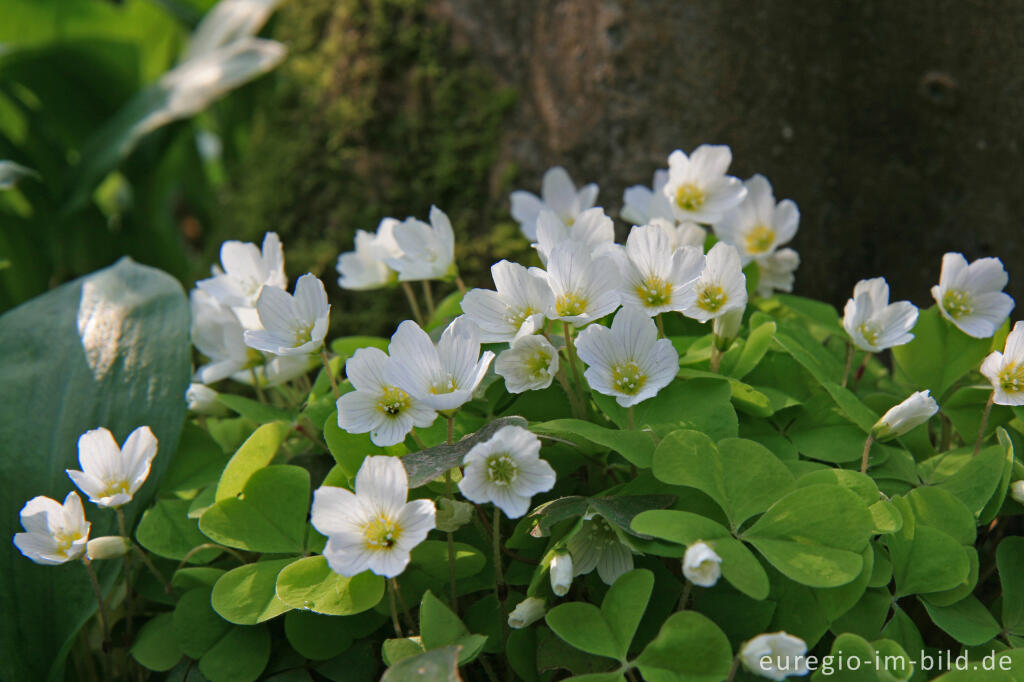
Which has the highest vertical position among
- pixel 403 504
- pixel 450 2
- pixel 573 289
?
pixel 450 2

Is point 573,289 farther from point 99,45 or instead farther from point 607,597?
point 99,45

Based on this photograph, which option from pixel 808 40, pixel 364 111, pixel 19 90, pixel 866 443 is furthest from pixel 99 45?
pixel 866 443

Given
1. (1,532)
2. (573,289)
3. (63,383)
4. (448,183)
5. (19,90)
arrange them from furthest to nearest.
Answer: (19,90) → (448,183) → (63,383) → (1,532) → (573,289)

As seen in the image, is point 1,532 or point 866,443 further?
point 1,532

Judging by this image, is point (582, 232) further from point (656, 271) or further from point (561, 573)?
point (561, 573)

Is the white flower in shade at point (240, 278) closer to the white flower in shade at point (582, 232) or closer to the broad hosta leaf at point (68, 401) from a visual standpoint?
the broad hosta leaf at point (68, 401)

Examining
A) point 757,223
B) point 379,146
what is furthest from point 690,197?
point 379,146

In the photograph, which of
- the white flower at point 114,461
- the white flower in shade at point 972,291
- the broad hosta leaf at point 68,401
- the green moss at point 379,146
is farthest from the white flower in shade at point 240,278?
the white flower in shade at point 972,291
